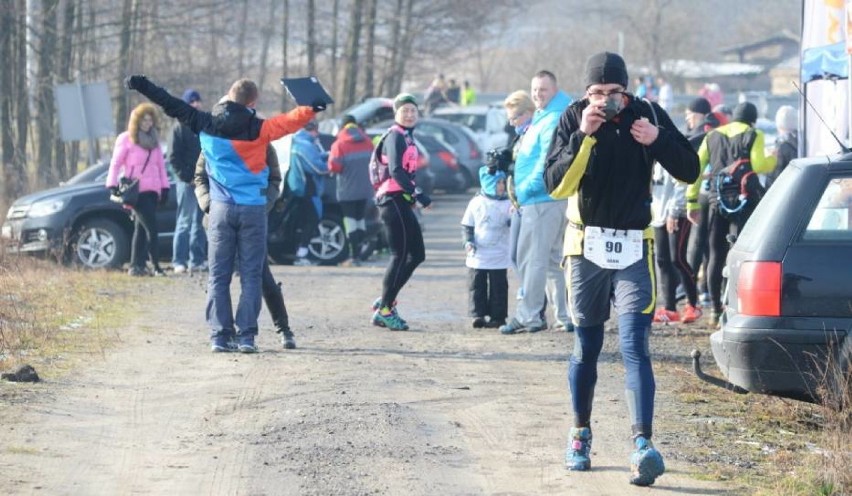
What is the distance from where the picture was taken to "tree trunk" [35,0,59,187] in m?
24.0

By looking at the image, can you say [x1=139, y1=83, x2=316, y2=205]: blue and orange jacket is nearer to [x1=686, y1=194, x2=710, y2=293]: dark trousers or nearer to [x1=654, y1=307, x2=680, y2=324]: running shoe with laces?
[x1=686, y1=194, x2=710, y2=293]: dark trousers

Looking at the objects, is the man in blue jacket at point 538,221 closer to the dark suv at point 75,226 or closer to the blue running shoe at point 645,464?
the blue running shoe at point 645,464

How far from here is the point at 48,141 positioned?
24609mm

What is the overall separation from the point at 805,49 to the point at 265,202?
575cm

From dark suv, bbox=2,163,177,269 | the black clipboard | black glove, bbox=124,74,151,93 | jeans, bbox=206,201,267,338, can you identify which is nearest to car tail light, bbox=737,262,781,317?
the black clipboard

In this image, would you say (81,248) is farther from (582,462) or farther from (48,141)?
(582,462)

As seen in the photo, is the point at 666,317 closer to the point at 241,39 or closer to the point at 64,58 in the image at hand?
the point at 64,58

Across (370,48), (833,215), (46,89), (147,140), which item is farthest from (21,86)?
(833,215)

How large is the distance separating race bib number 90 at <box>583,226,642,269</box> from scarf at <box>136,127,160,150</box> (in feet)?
31.6

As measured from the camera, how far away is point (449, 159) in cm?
3062

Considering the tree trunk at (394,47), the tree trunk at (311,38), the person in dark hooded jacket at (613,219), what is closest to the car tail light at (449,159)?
the tree trunk at (311,38)

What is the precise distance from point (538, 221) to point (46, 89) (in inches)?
600

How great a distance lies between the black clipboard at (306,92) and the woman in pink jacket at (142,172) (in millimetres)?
5749

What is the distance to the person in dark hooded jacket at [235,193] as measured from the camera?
10.2 meters
